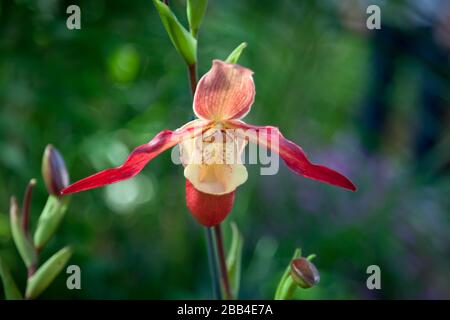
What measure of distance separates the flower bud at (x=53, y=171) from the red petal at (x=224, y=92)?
13 cm

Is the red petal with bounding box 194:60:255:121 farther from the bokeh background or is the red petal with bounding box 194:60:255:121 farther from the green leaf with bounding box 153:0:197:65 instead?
the bokeh background

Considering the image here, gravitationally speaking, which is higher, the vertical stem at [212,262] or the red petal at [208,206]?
the red petal at [208,206]

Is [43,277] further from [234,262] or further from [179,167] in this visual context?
[179,167]

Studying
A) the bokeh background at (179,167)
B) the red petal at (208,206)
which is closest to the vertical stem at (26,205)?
the red petal at (208,206)

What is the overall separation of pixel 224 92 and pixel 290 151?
0.19 feet

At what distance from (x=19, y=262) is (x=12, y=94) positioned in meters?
0.26

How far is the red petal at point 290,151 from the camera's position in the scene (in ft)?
1.29

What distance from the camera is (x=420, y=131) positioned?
1.56m

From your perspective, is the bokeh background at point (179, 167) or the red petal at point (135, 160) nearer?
the red petal at point (135, 160)

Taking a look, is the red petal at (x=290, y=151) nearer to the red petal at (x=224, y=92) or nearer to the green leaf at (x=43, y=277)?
the red petal at (x=224, y=92)

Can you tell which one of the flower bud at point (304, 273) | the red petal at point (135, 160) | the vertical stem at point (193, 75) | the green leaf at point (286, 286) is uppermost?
the vertical stem at point (193, 75)

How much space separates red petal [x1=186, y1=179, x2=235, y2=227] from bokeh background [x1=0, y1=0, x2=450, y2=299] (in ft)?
1.45

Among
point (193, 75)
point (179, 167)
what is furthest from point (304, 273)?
point (179, 167)
